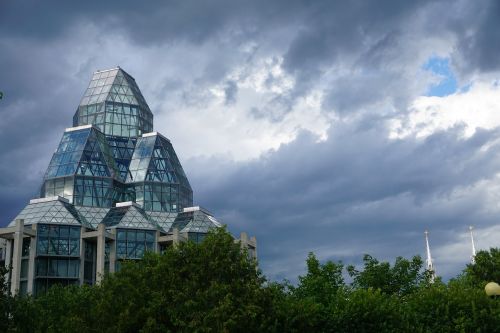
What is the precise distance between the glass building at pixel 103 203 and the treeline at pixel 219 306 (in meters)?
47.6

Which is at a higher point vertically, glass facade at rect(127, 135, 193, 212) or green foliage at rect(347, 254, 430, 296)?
glass facade at rect(127, 135, 193, 212)

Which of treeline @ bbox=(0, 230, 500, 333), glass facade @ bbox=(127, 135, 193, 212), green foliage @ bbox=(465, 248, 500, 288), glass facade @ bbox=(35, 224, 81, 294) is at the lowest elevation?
treeline @ bbox=(0, 230, 500, 333)

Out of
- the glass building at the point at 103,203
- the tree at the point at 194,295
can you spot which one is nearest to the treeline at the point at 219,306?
the tree at the point at 194,295

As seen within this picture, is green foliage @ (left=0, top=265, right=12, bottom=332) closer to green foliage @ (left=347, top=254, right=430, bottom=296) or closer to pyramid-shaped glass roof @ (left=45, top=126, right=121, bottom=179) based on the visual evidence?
green foliage @ (left=347, top=254, right=430, bottom=296)

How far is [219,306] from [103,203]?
87.8 meters

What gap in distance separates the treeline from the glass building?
47.6 metres

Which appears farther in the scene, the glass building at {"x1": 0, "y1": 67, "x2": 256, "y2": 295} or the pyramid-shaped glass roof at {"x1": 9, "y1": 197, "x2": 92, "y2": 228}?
the pyramid-shaped glass roof at {"x1": 9, "y1": 197, "x2": 92, "y2": 228}

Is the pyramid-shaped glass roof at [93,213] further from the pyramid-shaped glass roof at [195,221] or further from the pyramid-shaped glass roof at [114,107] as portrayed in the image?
the pyramid-shaped glass roof at [114,107]

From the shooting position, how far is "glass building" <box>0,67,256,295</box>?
10962cm

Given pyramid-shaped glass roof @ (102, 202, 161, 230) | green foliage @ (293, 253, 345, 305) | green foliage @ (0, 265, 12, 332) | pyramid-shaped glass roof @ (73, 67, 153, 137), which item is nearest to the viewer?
green foliage @ (0, 265, 12, 332)

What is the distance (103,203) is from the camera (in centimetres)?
12500

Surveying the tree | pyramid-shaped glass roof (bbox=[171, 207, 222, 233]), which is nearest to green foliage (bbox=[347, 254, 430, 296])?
the tree

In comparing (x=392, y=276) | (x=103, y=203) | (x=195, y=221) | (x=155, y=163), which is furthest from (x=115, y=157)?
(x=392, y=276)

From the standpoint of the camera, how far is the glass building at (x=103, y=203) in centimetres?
10962
